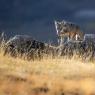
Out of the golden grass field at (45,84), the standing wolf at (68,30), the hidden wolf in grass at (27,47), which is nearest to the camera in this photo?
the golden grass field at (45,84)

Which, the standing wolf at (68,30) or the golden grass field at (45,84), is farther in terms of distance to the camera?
the standing wolf at (68,30)

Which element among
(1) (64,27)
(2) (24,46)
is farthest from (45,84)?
(1) (64,27)

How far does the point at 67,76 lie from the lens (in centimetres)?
1284

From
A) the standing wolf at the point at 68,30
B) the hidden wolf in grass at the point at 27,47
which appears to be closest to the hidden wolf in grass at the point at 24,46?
the hidden wolf in grass at the point at 27,47

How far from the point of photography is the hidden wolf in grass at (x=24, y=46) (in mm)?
22547

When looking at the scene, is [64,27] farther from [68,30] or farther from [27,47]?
[27,47]

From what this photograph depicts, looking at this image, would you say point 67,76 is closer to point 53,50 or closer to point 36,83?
point 36,83

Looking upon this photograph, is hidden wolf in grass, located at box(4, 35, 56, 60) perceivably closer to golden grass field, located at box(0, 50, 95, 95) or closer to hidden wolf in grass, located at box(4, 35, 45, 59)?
hidden wolf in grass, located at box(4, 35, 45, 59)

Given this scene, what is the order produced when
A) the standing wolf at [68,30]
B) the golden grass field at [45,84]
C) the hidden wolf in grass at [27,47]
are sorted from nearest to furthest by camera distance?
the golden grass field at [45,84] < the hidden wolf in grass at [27,47] < the standing wolf at [68,30]

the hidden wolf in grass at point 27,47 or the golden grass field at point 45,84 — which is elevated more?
the hidden wolf in grass at point 27,47

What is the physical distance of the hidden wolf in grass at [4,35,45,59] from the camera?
22.5m

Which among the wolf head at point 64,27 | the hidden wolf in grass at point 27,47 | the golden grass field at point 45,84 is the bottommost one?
the golden grass field at point 45,84

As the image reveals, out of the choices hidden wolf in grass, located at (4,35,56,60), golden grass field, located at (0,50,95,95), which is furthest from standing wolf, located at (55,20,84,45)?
golden grass field, located at (0,50,95,95)

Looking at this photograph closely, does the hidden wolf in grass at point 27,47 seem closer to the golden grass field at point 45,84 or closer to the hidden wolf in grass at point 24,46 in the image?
the hidden wolf in grass at point 24,46
